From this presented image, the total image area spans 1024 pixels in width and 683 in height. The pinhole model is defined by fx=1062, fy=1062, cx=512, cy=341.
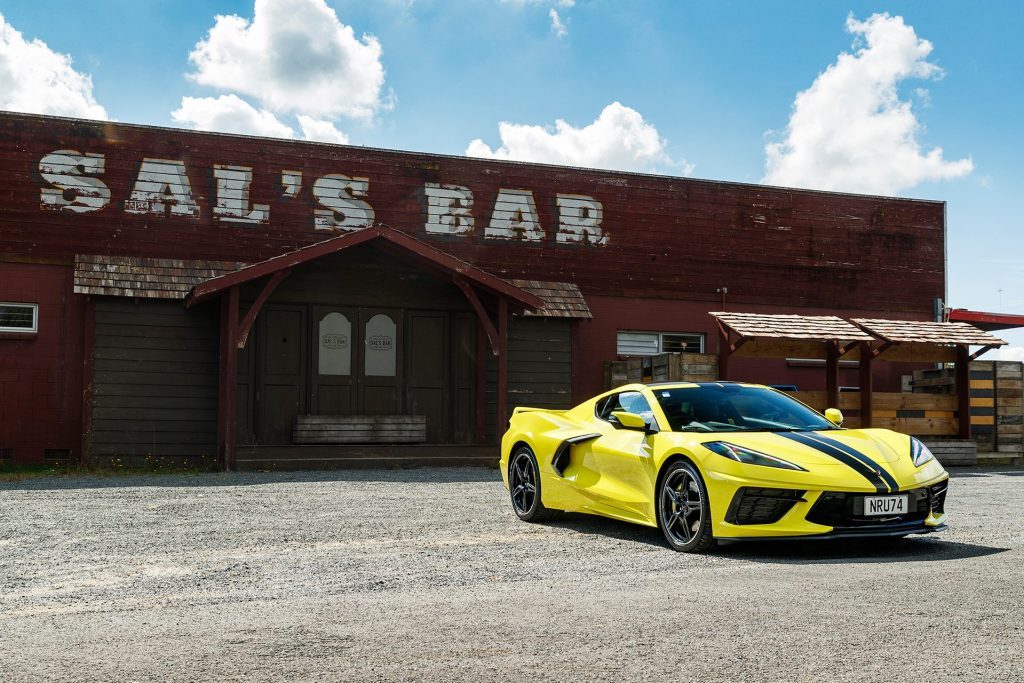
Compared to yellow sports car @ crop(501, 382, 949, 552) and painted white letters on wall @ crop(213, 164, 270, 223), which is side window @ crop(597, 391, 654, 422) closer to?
yellow sports car @ crop(501, 382, 949, 552)

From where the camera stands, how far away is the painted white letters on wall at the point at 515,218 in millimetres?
20156

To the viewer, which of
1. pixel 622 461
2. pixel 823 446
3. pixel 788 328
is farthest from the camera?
pixel 788 328

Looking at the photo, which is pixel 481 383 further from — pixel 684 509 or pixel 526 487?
pixel 684 509

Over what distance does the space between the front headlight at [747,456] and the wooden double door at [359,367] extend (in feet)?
37.3

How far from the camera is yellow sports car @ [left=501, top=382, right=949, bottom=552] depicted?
7.36 m

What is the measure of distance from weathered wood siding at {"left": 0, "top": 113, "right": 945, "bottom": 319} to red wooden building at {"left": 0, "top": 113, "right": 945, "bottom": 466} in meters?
0.04

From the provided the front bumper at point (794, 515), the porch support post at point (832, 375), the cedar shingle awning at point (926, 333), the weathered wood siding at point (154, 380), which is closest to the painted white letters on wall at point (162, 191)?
the weathered wood siding at point (154, 380)

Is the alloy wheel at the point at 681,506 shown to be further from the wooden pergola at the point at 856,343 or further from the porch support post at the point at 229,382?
the porch support post at the point at 229,382

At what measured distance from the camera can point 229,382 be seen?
1616 cm

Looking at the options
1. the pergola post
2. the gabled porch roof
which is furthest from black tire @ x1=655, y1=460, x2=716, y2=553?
the pergola post

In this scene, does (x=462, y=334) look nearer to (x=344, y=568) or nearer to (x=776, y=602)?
(x=344, y=568)

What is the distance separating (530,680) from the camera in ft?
13.9

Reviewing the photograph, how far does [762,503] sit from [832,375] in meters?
11.2

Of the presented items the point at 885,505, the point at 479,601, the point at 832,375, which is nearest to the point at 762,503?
the point at 885,505
